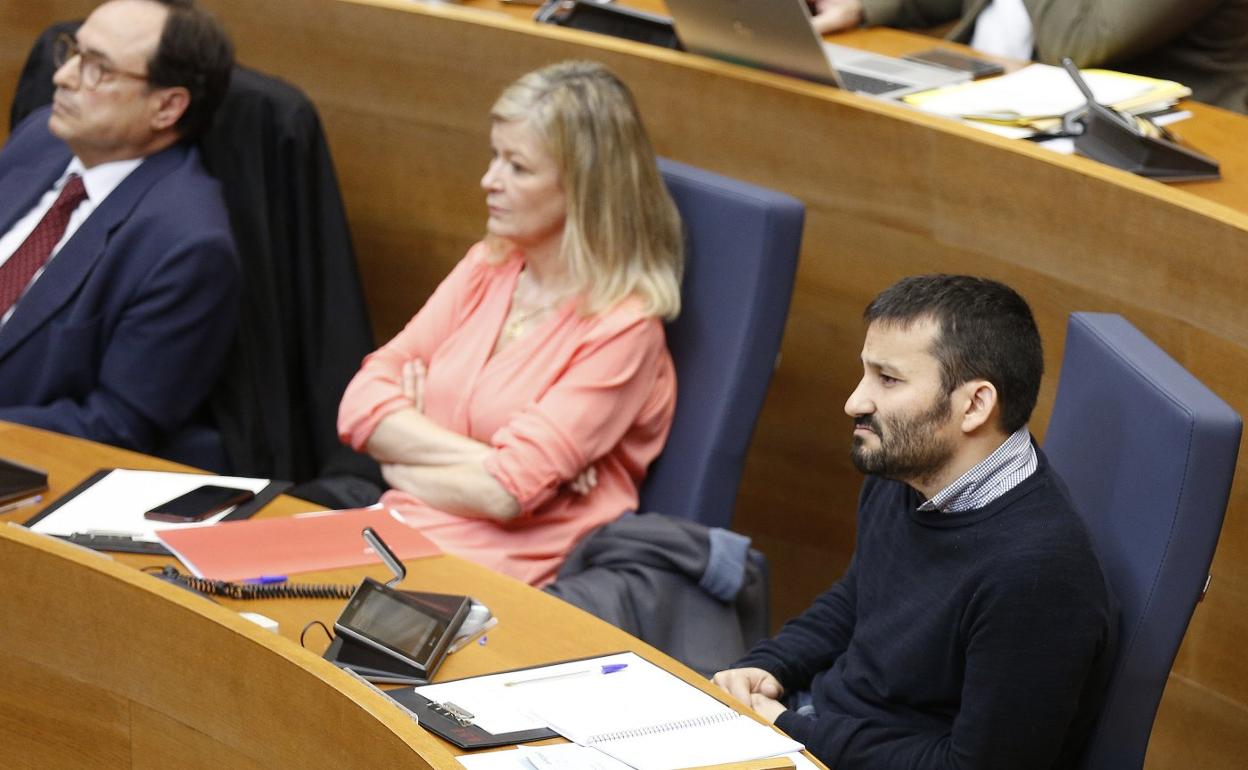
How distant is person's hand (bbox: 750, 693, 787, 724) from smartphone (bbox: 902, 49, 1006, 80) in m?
1.30

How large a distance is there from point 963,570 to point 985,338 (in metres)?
0.24

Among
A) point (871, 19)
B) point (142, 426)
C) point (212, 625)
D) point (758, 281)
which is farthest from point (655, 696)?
point (871, 19)

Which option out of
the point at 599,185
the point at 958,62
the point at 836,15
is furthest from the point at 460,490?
the point at 836,15

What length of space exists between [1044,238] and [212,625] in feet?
4.50

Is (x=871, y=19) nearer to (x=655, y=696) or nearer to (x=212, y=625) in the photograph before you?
(x=655, y=696)

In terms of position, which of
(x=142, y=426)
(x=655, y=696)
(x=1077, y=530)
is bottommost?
(x=142, y=426)

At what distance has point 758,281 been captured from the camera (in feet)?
7.78

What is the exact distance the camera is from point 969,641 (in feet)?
5.50

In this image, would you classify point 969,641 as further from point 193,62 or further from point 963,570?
point 193,62

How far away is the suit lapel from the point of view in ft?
8.79

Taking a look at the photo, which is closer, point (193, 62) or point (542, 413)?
point (542, 413)

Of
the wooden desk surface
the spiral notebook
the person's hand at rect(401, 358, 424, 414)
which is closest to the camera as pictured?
the wooden desk surface

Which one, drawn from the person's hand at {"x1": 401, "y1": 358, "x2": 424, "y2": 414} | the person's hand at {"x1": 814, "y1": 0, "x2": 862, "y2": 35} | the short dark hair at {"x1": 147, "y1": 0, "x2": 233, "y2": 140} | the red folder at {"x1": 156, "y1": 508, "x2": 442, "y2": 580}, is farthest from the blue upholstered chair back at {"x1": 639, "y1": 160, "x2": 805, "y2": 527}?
the short dark hair at {"x1": 147, "y1": 0, "x2": 233, "y2": 140}

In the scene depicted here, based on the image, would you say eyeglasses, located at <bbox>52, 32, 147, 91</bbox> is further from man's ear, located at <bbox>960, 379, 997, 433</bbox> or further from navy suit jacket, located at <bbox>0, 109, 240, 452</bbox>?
man's ear, located at <bbox>960, 379, 997, 433</bbox>
